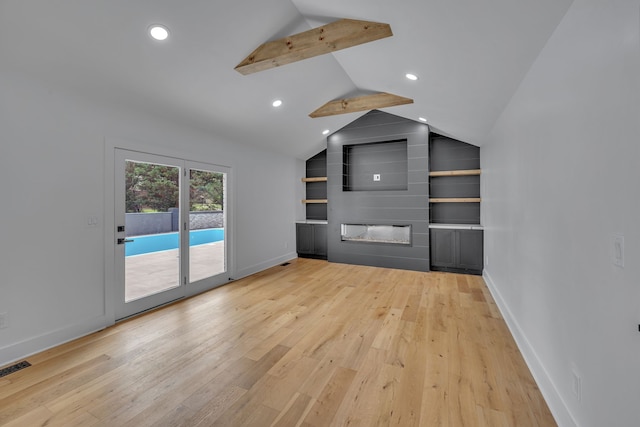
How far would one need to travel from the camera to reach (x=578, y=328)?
1.45 metres

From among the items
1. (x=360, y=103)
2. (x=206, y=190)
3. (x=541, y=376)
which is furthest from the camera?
(x=360, y=103)

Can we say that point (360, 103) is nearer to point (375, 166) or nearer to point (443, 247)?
point (375, 166)

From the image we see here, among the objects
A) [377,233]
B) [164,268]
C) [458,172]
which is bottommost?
[164,268]

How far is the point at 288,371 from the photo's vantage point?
2209 mm

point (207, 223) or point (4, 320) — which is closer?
point (4, 320)

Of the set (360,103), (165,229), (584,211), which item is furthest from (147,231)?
(584,211)

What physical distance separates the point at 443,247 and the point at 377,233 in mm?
1316

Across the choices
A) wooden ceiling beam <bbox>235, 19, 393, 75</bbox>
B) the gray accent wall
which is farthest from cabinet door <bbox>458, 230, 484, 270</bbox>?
wooden ceiling beam <bbox>235, 19, 393, 75</bbox>

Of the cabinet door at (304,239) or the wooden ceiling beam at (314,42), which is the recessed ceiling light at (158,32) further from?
the cabinet door at (304,239)

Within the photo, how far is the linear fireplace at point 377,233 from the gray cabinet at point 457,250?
54 centimetres

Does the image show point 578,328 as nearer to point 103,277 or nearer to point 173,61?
point 173,61

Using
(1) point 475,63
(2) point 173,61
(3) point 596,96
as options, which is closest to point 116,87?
(2) point 173,61

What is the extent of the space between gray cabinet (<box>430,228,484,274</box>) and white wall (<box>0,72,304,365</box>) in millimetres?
4894

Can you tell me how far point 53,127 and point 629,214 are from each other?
13.2ft
